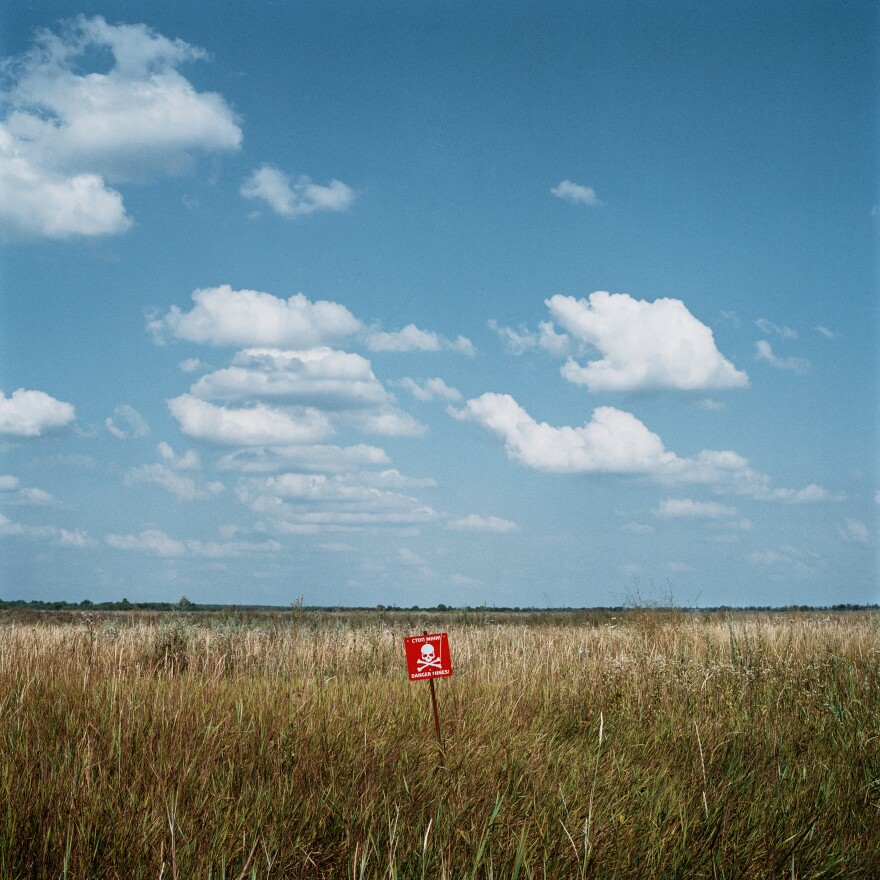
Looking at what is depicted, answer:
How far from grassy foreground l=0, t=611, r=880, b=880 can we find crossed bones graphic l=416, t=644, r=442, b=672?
0.42m

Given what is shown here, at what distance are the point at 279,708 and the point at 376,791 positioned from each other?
1.45 metres

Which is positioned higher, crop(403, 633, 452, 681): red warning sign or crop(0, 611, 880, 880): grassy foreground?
crop(403, 633, 452, 681): red warning sign

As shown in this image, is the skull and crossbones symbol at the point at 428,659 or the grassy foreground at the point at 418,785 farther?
the skull and crossbones symbol at the point at 428,659

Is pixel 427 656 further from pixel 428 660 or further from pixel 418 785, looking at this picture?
pixel 418 785

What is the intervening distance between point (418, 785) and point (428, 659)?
2.56ft

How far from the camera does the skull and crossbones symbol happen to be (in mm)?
4406

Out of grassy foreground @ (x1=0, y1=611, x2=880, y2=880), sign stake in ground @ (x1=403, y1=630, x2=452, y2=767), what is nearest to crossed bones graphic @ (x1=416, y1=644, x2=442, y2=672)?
sign stake in ground @ (x1=403, y1=630, x2=452, y2=767)

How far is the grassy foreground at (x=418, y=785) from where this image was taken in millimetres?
2961

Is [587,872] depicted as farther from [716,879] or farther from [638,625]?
[638,625]

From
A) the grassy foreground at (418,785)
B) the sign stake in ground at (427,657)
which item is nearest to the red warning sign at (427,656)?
the sign stake in ground at (427,657)

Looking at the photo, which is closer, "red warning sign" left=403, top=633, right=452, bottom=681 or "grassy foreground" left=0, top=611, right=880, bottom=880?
"grassy foreground" left=0, top=611, right=880, bottom=880

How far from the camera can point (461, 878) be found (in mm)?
2805

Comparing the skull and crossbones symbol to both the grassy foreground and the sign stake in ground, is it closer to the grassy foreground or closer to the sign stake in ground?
the sign stake in ground

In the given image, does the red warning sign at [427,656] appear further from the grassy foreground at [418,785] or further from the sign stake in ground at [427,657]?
the grassy foreground at [418,785]
